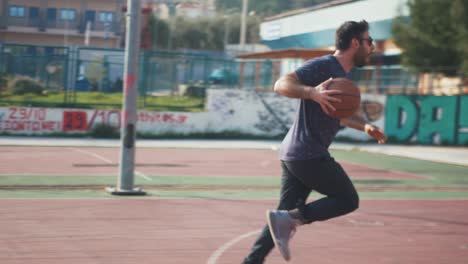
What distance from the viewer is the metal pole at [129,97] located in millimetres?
11789

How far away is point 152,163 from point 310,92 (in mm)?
12717

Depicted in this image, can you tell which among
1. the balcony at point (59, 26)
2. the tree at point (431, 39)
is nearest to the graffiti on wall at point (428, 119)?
the tree at point (431, 39)

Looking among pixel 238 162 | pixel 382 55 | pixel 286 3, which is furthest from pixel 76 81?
pixel 286 3

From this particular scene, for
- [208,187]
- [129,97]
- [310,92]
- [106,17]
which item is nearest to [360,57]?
[310,92]

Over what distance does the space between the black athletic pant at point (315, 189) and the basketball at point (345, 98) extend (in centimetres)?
40

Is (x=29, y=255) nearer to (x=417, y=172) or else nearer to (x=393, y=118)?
(x=417, y=172)

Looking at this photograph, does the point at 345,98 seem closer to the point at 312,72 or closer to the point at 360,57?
the point at 312,72

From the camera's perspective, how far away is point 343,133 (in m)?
29.6

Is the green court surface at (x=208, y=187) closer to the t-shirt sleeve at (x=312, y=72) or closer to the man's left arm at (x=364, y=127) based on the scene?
the man's left arm at (x=364, y=127)

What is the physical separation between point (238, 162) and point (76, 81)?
9409 mm

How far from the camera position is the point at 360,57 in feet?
19.9

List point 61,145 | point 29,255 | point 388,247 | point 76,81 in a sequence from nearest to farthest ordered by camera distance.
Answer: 1. point 29,255
2. point 388,247
3. point 61,145
4. point 76,81

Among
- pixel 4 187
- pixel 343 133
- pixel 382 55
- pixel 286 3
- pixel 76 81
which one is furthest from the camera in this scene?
pixel 286 3

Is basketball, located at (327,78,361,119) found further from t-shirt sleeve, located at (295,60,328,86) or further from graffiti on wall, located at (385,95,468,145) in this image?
graffiti on wall, located at (385,95,468,145)
